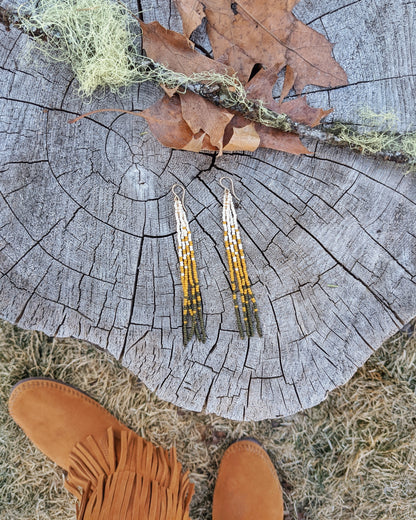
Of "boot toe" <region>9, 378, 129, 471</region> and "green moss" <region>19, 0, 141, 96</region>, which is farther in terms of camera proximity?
"boot toe" <region>9, 378, 129, 471</region>

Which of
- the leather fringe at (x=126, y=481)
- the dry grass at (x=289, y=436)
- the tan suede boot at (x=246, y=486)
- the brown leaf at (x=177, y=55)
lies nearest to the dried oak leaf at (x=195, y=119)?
the brown leaf at (x=177, y=55)

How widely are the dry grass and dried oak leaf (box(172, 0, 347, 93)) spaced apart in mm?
1587

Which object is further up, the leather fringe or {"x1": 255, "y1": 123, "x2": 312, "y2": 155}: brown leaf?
{"x1": 255, "y1": 123, "x2": 312, "y2": 155}: brown leaf

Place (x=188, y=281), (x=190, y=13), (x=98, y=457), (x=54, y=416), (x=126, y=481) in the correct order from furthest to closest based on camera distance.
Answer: (x=54, y=416)
(x=98, y=457)
(x=126, y=481)
(x=188, y=281)
(x=190, y=13)

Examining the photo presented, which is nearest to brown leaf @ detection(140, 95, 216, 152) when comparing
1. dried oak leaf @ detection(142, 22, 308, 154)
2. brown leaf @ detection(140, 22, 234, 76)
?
dried oak leaf @ detection(142, 22, 308, 154)

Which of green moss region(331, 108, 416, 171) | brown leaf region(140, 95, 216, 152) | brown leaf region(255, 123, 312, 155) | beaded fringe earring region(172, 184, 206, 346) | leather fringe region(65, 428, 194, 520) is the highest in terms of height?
green moss region(331, 108, 416, 171)

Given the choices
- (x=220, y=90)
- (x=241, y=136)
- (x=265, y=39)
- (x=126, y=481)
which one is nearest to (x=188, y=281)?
(x=241, y=136)

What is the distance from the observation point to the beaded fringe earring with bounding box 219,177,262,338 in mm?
1729

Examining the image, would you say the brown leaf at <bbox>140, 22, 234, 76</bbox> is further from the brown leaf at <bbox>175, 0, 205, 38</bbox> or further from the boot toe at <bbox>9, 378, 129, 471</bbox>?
the boot toe at <bbox>9, 378, 129, 471</bbox>

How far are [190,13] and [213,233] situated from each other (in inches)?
32.9

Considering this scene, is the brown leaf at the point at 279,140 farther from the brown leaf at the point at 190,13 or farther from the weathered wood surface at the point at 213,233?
the brown leaf at the point at 190,13

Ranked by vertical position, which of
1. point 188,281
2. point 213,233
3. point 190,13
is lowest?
point 188,281

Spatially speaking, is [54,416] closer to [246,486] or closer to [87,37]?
[246,486]

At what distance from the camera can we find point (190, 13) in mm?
1595
